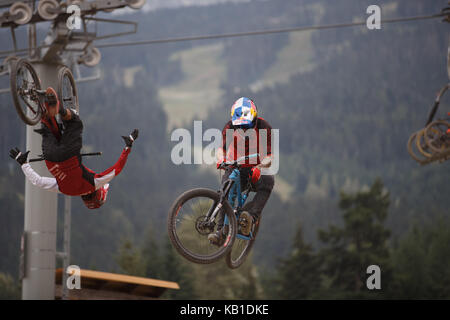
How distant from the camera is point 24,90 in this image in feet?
39.0

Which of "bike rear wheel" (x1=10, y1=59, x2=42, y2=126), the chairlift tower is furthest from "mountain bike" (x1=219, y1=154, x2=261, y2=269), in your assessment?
the chairlift tower

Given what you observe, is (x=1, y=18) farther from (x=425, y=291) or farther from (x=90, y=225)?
(x=90, y=225)

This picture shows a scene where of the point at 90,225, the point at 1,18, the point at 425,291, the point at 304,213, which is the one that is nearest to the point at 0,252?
the point at 90,225

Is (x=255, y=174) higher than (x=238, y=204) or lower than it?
higher

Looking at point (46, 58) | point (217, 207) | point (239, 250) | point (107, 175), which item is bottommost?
point (239, 250)

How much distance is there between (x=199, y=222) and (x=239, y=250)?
5.73ft

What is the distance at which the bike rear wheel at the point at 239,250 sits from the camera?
1221 cm

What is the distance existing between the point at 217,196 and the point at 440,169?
17155 cm

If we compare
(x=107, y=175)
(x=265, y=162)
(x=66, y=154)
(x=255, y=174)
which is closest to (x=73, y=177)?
(x=66, y=154)

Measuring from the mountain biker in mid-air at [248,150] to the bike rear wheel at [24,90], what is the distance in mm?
3152

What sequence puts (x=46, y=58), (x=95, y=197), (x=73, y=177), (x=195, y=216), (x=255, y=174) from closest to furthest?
1. (x=195, y=216)
2. (x=73, y=177)
3. (x=255, y=174)
4. (x=95, y=197)
5. (x=46, y=58)

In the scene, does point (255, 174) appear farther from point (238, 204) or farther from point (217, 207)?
point (217, 207)

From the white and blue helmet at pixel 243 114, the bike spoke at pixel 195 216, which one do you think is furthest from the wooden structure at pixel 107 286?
the white and blue helmet at pixel 243 114
